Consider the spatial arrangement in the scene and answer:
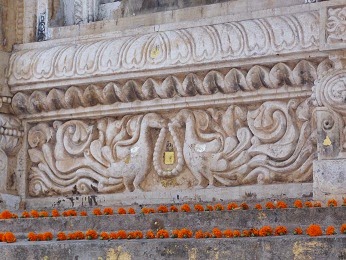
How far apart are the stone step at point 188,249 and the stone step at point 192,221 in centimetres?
79

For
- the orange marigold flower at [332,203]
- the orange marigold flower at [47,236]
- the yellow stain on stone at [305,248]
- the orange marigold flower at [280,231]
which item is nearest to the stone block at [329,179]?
the orange marigold flower at [332,203]

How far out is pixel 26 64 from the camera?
15766 mm

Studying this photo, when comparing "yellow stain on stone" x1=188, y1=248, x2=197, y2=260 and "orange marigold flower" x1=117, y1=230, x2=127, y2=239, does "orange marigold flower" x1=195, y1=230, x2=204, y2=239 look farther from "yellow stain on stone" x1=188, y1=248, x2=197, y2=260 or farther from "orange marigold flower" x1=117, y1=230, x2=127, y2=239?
"orange marigold flower" x1=117, y1=230, x2=127, y2=239

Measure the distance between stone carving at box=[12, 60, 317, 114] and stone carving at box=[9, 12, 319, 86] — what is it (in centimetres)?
19

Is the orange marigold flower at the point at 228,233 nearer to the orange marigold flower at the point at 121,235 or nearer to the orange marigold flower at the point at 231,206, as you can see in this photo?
the orange marigold flower at the point at 121,235

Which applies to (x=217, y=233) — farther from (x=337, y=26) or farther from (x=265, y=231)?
(x=337, y=26)

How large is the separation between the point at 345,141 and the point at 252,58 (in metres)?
1.56

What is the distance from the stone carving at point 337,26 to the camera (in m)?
13.3

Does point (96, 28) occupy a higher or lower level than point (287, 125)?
higher

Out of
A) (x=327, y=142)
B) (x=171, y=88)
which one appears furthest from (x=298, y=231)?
(x=171, y=88)

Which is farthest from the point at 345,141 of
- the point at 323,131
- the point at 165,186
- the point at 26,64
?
the point at 26,64

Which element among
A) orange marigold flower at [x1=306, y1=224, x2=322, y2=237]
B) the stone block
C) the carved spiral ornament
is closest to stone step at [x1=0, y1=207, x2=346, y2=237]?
orange marigold flower at [x1=306, y1=224, x2=322, y2=237]

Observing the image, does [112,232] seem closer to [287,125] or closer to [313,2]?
[287,125]

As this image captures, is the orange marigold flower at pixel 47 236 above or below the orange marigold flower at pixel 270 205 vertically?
below
